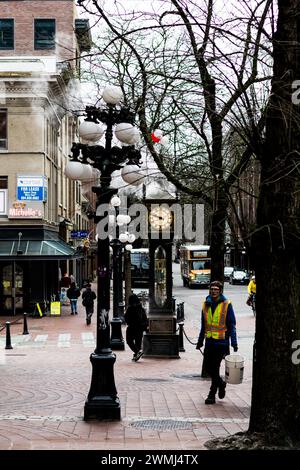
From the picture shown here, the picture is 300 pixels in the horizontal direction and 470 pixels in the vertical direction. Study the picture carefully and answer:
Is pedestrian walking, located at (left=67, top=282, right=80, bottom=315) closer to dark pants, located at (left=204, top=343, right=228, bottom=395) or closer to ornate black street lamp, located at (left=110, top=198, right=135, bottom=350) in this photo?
ornate black street lamp, located at (left=110, top=198, right=135, bottom=350)

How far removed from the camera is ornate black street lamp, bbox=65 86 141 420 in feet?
30.6

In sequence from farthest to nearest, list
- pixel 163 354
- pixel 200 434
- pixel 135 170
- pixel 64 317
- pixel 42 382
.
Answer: pixel 64 317, pixel 163 354, pixel 42 382, pixel 135 170, pixel 200 434

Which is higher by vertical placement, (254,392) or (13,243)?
(13,243)

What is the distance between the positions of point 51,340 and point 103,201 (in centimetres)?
1234

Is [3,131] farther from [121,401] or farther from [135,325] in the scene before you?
[121,401]

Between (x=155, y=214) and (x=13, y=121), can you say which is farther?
(x=13, y=121)

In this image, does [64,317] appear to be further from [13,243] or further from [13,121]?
[13,121]

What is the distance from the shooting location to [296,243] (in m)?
7.17

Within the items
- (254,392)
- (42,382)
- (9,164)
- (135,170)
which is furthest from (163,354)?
(9,164)

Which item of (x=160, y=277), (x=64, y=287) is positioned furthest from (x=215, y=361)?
(x=64, y=287)

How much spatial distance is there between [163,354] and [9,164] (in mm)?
17111

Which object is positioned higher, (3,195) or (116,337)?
(3,195)

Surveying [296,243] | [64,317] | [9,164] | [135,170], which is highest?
[9,164]

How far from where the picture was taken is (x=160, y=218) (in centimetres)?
1716
